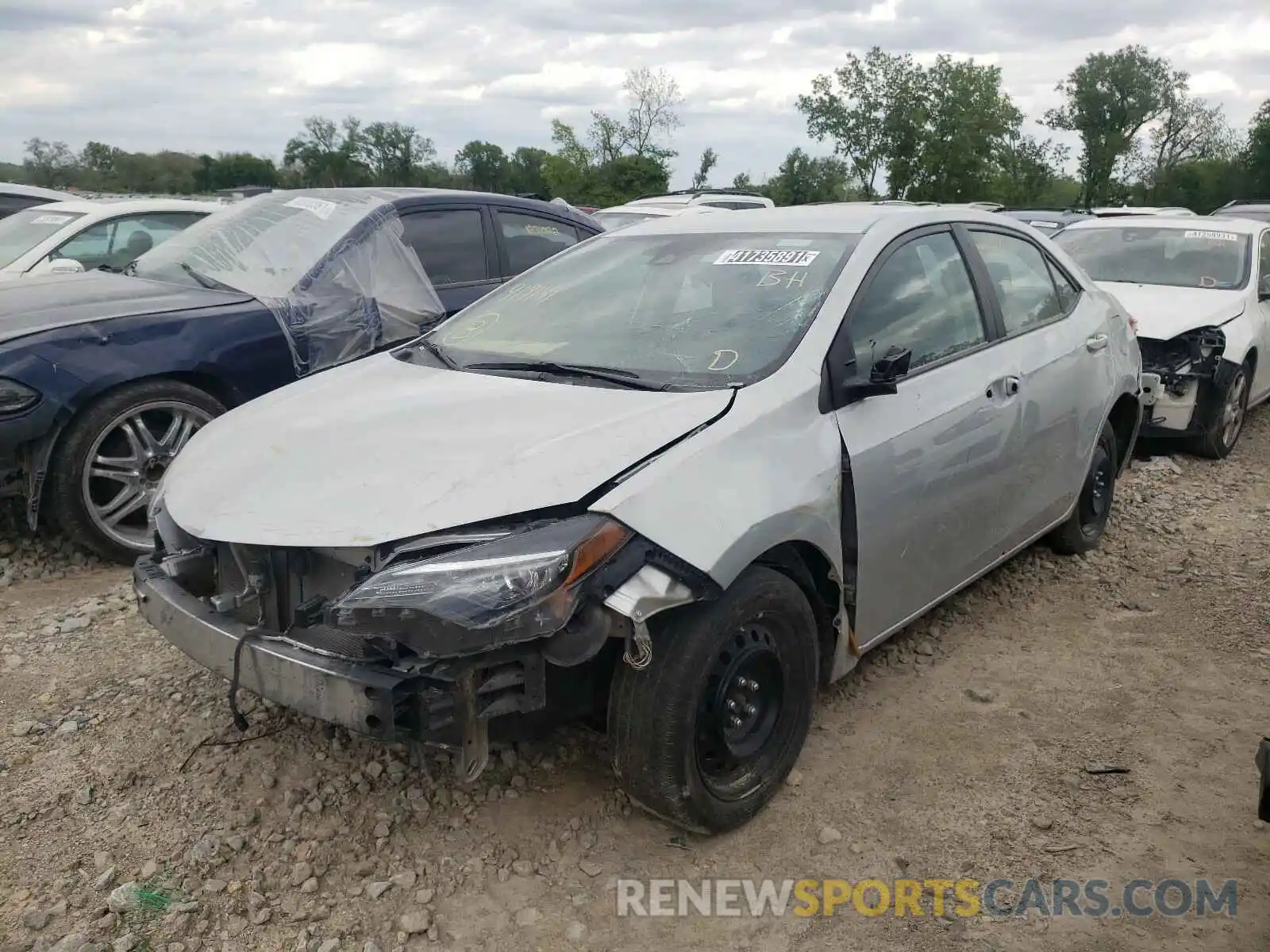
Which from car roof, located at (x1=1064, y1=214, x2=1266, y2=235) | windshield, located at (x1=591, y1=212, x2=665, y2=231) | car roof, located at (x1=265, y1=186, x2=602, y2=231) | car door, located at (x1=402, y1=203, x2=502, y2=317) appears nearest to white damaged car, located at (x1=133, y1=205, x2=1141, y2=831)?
car door, located at (x1=402, y1=203, x2=502, y2=317)

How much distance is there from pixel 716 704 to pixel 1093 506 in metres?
3.10

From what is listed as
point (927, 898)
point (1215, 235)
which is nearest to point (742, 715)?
point (927, 898)

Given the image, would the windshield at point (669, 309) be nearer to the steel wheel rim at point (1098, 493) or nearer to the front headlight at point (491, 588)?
the front headlight at point (491, 588)

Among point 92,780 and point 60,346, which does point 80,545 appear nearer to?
point 60,346

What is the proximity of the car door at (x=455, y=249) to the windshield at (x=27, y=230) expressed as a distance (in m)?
3.54

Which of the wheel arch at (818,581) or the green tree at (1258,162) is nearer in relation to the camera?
the wheel arch at (818,581)

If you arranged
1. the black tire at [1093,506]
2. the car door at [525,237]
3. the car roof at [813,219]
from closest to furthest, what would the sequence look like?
the car roof at [813,219] → the black tire at [1093,506] → the car door at [525,237]

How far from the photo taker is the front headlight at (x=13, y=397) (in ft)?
13.7

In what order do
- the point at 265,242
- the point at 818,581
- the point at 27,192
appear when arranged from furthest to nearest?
the point at 27,192
the point at 265,242
the point at 818,581

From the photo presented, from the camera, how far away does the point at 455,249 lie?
585 cm

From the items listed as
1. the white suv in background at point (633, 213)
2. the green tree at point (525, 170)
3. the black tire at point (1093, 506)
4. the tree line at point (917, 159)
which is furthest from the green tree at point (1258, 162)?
the black tire at point (1093, 506)

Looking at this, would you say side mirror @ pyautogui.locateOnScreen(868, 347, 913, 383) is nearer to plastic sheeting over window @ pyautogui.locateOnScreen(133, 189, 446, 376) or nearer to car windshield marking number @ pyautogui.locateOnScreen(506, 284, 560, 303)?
car windshield marking number @ pyautogui.locateOnScreen(506, 284, 560, 303)

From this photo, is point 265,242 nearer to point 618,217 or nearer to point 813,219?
point 813,219

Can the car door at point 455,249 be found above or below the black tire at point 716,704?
above
